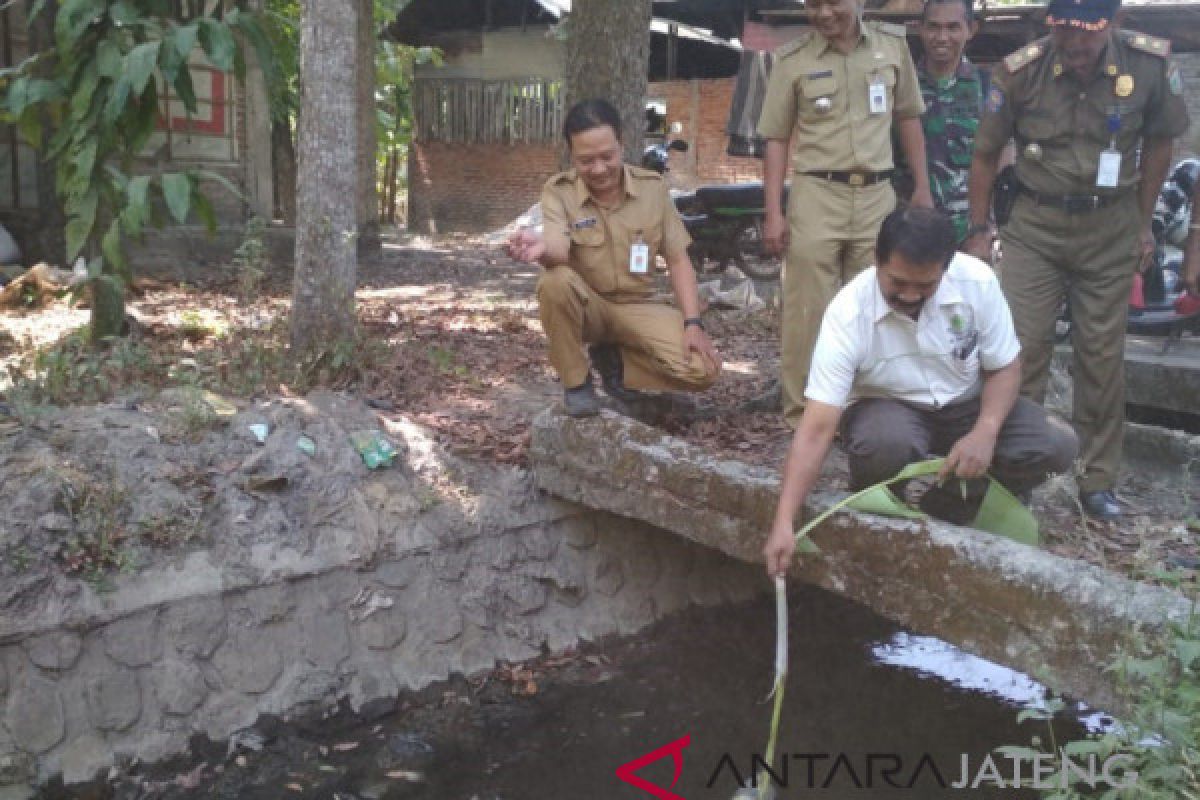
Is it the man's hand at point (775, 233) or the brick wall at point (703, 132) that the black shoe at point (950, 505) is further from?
the brick wall at point (703, 132)

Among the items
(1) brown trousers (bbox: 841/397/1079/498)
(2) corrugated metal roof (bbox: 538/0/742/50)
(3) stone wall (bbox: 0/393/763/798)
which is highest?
(2) corrugated metal roof (bbox: 538/0/742/50)

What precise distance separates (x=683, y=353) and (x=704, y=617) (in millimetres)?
1144

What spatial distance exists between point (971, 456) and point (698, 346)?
131 centimetres

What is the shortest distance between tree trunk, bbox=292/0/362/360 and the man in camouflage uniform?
2454 millimetres

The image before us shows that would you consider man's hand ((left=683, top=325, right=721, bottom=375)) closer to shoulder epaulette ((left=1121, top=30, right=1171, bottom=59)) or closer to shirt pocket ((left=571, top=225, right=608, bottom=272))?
shirt pocket ((left=571, top=225, right=608, bottom=272))

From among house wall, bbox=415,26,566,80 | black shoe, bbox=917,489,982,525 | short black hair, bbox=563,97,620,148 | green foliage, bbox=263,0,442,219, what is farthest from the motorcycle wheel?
house wall, bbox=415,26,566,80

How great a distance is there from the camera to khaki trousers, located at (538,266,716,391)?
398 cm

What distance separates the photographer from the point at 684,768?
134 inches

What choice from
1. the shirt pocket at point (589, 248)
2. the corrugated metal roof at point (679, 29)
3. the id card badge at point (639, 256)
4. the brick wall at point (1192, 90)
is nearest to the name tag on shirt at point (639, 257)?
the id card badge at point (639, 256)

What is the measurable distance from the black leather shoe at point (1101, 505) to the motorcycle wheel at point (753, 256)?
16.9ft

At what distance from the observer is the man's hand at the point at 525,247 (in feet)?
12.3

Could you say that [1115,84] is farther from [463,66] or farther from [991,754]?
[463,66]

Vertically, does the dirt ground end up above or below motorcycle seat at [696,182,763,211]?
below

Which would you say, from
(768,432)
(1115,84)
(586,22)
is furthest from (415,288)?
(1115,84)
